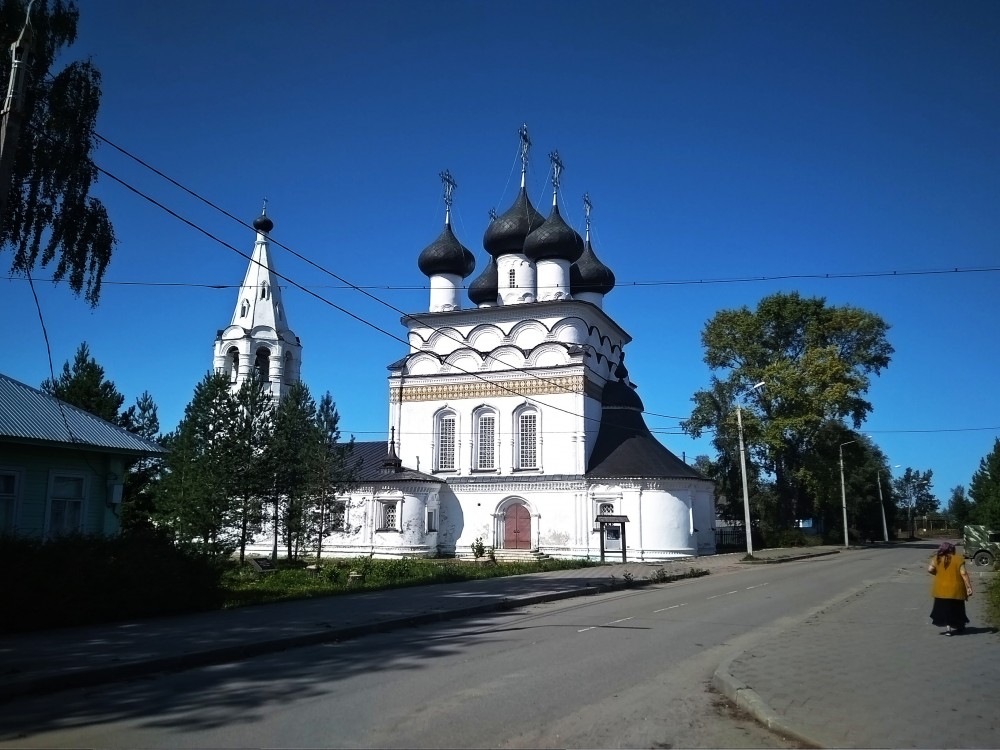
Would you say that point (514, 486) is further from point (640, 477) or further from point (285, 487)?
point (285, 487)

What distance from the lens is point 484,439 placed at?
38.1 metres

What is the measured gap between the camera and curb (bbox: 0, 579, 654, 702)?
7.82m

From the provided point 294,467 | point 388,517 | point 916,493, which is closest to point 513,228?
point 388,517

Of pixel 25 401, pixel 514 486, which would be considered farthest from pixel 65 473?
pixel 514 486

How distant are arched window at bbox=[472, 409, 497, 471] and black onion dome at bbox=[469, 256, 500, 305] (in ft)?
26.2

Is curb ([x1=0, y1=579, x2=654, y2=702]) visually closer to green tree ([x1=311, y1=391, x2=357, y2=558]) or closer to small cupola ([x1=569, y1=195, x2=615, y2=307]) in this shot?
green tree ([x1=311, y1=391, x2=357, y2=558])

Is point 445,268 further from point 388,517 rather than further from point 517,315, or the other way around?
point 388,517

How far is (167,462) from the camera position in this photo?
28.6 m

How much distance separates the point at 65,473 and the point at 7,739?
458 inches

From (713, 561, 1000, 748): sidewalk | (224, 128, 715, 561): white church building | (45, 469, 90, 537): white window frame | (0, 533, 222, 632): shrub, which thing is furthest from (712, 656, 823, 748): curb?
(224, 128, 715, 561): white church building

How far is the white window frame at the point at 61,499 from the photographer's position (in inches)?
627

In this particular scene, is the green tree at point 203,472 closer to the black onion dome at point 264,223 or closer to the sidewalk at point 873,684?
the black onion dome at point 264,223

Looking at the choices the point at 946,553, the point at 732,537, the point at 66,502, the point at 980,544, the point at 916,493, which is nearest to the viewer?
the point at 946,553

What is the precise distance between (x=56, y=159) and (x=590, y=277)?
1293 inches
